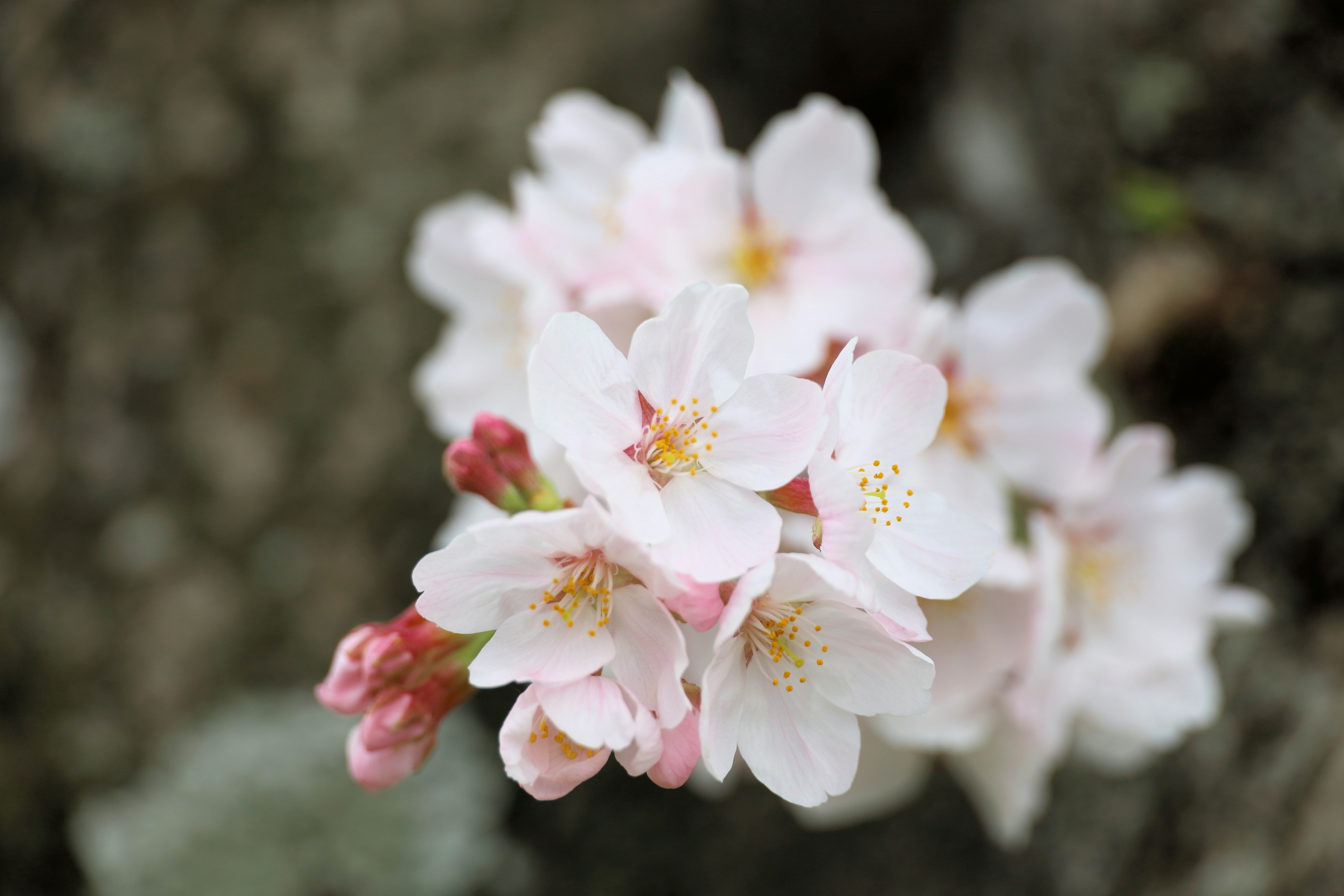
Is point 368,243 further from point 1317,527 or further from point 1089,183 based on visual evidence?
point 1317,527

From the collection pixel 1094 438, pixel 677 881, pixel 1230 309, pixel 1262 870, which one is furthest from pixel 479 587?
pixel 1262 870

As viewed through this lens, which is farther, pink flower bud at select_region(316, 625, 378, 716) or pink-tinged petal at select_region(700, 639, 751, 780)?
pink flower bud at select_region(316, 625, 378, 716)

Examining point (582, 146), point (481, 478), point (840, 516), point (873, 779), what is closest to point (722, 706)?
point (840, 516)

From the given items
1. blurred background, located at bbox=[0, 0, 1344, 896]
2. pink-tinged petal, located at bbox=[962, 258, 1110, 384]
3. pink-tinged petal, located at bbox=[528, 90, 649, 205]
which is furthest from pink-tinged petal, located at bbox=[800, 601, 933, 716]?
blurred background, located at bbox=[0, 0, 1344, 896]

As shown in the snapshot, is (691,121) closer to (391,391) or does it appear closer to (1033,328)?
(1033,328)

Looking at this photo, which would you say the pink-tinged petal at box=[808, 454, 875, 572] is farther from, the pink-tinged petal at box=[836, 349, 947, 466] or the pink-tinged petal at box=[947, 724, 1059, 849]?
the pink-tinged petal at box=[947, 724, 1059, 849]

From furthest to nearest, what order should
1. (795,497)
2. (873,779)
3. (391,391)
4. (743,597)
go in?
(391,391), (873,779), (795,497), (743,597)

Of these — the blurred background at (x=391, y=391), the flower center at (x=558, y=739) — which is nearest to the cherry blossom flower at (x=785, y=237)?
the flower center at (x=558, y=739)
